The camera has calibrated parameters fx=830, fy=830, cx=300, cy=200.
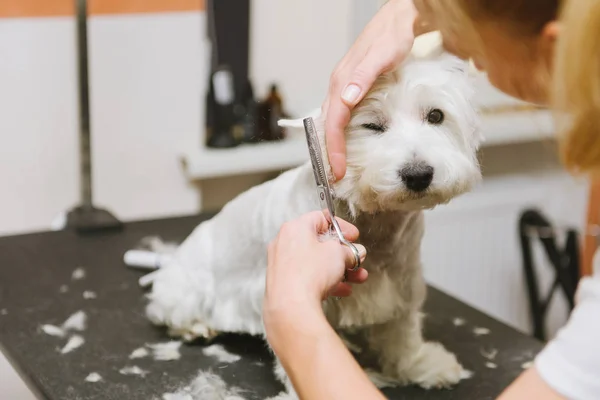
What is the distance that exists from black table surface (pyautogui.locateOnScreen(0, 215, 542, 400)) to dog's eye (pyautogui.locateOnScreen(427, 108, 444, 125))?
1.13 feet

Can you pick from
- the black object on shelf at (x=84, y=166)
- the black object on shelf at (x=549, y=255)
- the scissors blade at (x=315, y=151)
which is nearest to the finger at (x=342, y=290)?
the scissors blade at (x=315, y=151)

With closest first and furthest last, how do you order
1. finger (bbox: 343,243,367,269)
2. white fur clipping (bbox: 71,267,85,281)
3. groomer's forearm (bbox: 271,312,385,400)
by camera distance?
1. groomer's forearm (bbox: 271,312,385,400)
2. finger (bbox: 343,243,367,269)
3. white fur clipping (bbox: 71,267,85,281)

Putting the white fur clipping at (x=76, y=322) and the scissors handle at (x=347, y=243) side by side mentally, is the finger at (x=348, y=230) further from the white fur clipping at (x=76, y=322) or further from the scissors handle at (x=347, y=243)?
the white fur clipping at (x=76, y=322)

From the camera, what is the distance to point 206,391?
1.01m

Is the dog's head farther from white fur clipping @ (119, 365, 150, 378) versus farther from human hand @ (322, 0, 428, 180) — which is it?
white fur clipping @ (119, 365, 150, 378)

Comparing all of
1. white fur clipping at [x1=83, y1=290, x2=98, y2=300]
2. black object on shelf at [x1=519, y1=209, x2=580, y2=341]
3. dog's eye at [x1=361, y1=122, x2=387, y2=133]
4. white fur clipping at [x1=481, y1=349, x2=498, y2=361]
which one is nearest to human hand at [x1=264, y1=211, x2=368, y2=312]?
dog's eye at [x1=361, y1=122, x2=387, y2=133]

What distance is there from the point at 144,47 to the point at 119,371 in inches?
32.1

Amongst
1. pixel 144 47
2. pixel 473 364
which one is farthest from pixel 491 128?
pixel 473 364

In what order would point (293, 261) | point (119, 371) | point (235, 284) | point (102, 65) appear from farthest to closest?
point (102, 65), point (235, 284), point (119, 371), point (293, 261)

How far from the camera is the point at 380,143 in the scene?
3.11ft

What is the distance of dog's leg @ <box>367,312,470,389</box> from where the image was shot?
1.07 m

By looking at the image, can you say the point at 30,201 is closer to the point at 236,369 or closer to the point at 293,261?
the point at 236,369

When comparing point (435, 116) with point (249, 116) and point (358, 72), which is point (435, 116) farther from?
point (249, 116)

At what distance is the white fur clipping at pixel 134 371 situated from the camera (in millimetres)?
1046
